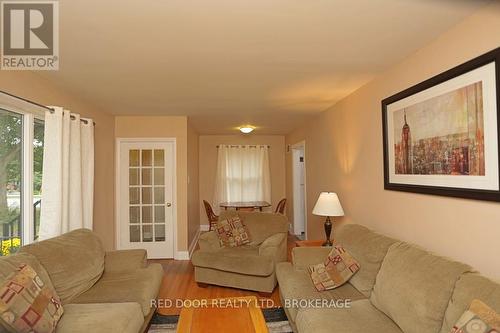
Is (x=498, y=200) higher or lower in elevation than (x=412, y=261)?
higher

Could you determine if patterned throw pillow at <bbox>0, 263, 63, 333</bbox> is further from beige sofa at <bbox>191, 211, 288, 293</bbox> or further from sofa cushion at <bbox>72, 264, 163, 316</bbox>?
beige sofa at <bbox>191, 211, 288, 293</bbox>

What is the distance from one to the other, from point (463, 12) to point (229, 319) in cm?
238

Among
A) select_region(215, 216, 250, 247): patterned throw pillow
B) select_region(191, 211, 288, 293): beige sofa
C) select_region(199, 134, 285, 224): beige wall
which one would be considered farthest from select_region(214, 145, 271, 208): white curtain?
select_region(191, 211, 288, 293): beige sofa

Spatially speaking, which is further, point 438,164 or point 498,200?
point 438,164

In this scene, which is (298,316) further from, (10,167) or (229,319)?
(10,167)

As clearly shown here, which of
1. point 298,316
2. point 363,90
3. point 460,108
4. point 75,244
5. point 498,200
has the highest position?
point 363,90

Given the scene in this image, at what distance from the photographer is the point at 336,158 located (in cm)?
398

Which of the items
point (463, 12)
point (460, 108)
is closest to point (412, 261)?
point (460, 108)

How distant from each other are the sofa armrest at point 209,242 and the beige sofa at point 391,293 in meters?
1.32

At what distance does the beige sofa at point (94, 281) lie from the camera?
1.92m

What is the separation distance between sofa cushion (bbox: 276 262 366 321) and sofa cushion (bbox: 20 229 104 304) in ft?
5.51

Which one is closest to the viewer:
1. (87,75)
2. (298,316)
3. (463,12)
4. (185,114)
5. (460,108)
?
(463,12)

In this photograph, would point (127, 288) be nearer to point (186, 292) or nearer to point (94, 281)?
point (94, 281)

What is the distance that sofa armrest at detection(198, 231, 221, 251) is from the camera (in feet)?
12.4
